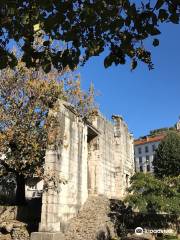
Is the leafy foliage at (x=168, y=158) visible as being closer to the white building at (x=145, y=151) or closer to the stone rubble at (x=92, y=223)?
the stone rubble at (x=92, y=223)

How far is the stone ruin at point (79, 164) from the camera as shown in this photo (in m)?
14.6

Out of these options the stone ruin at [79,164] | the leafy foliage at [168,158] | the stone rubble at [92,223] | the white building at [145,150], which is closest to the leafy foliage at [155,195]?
the stone rubble at [92,223]

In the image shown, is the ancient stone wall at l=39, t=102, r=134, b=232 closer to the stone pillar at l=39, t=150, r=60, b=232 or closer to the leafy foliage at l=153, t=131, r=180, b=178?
the stone pillar at l=39, t=150, r=60, b=232

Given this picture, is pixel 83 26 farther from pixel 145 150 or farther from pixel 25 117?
pixel 145 150

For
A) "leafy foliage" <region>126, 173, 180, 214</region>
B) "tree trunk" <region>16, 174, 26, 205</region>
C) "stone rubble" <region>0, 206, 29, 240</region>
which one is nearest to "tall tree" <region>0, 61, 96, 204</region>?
"tree trunk" <region>16, 174, 26, 205</region>

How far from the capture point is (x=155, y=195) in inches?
701

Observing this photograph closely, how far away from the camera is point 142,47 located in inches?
216

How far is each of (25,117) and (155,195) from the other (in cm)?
819

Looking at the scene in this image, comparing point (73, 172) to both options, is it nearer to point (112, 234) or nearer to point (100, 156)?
point (112, 234)

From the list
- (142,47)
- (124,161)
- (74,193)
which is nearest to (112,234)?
(74,193)

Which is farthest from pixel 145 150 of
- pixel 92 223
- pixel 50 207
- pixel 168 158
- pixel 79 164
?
pixel 50 207

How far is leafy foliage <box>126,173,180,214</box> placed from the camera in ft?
56.0

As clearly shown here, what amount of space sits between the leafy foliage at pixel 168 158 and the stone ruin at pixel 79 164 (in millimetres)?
14187

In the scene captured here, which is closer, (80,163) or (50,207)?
(50,207)
